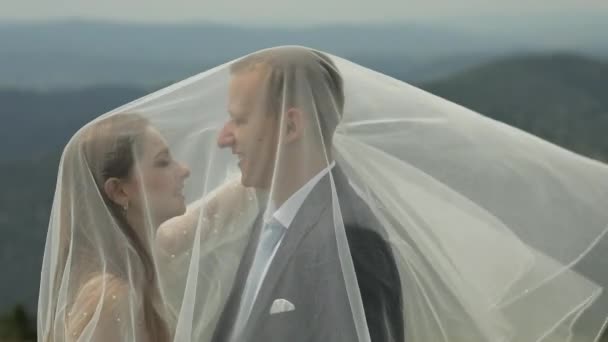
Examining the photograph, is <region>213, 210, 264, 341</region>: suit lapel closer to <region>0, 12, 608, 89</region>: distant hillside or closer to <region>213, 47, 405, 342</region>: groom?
<region>213, 47, 405, 342</region>: groom

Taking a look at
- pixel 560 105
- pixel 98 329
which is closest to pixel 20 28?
pixel 560 105

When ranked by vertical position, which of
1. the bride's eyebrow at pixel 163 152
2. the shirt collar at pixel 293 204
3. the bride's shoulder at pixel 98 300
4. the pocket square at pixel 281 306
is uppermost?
the bride's eyebrow at pixel 163 152

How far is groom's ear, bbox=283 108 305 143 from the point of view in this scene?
52.2 inches

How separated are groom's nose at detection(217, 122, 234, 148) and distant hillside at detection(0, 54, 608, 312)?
86.5 inches

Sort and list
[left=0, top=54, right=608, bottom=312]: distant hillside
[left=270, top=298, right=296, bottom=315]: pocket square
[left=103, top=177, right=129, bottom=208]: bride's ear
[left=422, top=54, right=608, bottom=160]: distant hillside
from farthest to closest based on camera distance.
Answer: [left=422, top=54, right=608, bottom=160]: distant hillside → [left=0, top=54, right=608, bottom=312]: distant hillside → [left=103, top=177, right=129, bottom=208]: bride's ear → [left=270, top=298, right=296, bottom=315]: pocket square

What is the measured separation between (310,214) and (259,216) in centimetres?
12

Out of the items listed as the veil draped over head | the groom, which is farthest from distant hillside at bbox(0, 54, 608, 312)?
the groom

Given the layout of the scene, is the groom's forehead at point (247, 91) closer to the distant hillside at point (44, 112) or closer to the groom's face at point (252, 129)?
the groom's face at point (252, 129)

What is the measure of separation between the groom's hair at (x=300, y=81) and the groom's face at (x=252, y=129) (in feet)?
0.04

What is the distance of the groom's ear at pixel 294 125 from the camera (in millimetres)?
1325

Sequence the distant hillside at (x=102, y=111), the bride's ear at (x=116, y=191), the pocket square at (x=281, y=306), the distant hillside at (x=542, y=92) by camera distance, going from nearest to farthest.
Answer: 1. the pocket square at (x=281, y=306)
2. the bride's ear at (x=116, y=191)
3. the distant hillside at (x=102, y=111)
4. the distant hillside at (x=542, y=92)

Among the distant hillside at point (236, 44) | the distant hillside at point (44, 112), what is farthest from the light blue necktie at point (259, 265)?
the distant hillside at point (44, 112)

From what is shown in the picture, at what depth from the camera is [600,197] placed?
1608mm

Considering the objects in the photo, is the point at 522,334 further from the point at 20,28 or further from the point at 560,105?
the point at 20,28
